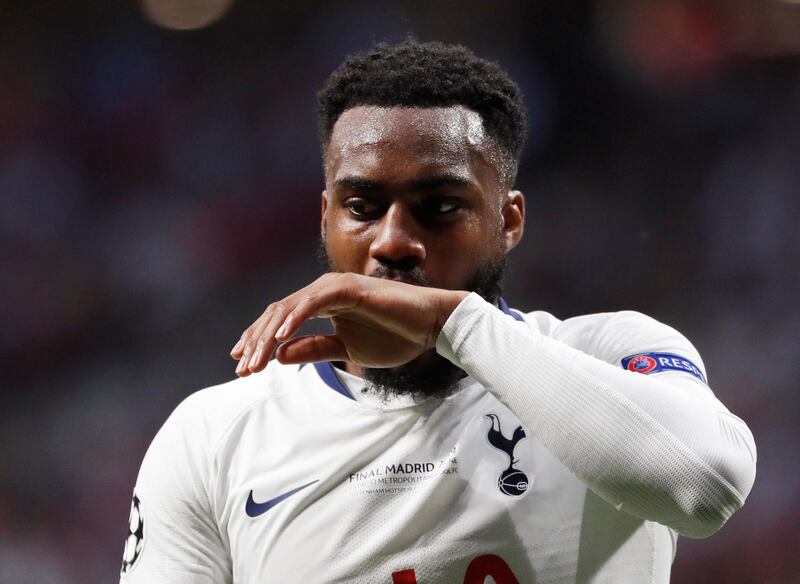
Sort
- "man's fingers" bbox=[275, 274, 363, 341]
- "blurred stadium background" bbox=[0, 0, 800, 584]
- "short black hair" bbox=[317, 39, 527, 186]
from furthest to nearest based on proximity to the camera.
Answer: "blurred stadium background" bbox=[0, 0, 800, 584]
"short black hair" bbox=[317, 39, 527, 186]
"man's fingers" bbox=[275, 274, 363, 341]

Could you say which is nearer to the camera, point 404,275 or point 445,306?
point 445,306

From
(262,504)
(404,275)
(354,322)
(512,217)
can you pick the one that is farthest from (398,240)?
(262,504)

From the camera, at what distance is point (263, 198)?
446cm

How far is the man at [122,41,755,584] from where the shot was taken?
1482 mm

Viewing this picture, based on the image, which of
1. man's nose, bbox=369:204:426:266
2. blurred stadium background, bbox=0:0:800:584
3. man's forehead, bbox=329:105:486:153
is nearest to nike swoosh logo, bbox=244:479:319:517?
man's nose, bbox=369:204:426:266

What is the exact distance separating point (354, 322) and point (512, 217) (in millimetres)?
638

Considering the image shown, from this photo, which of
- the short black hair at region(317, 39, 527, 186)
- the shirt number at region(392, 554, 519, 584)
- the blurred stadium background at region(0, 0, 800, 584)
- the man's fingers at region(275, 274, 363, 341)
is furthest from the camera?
the blurred stadium background at region(0, 0, 800, 584)

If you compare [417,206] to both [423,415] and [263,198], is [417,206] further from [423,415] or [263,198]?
[263,198]

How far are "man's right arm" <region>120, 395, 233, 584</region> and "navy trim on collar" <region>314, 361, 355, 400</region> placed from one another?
262 mm

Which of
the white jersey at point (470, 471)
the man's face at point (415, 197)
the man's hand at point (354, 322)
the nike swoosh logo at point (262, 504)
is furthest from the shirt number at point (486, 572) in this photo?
the man's face at point (415, 197)

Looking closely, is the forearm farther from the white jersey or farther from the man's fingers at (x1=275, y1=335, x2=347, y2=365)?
the man's fingers at (x1=275, y1=335, x2=347, y2=365)

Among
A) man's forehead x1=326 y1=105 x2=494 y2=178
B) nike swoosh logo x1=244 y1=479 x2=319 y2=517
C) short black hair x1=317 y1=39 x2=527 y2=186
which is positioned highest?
short black hair x1=317 y1=39 x2=527 y2=186

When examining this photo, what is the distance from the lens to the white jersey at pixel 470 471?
1.45 m

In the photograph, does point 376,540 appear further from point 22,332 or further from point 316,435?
point 22,332
